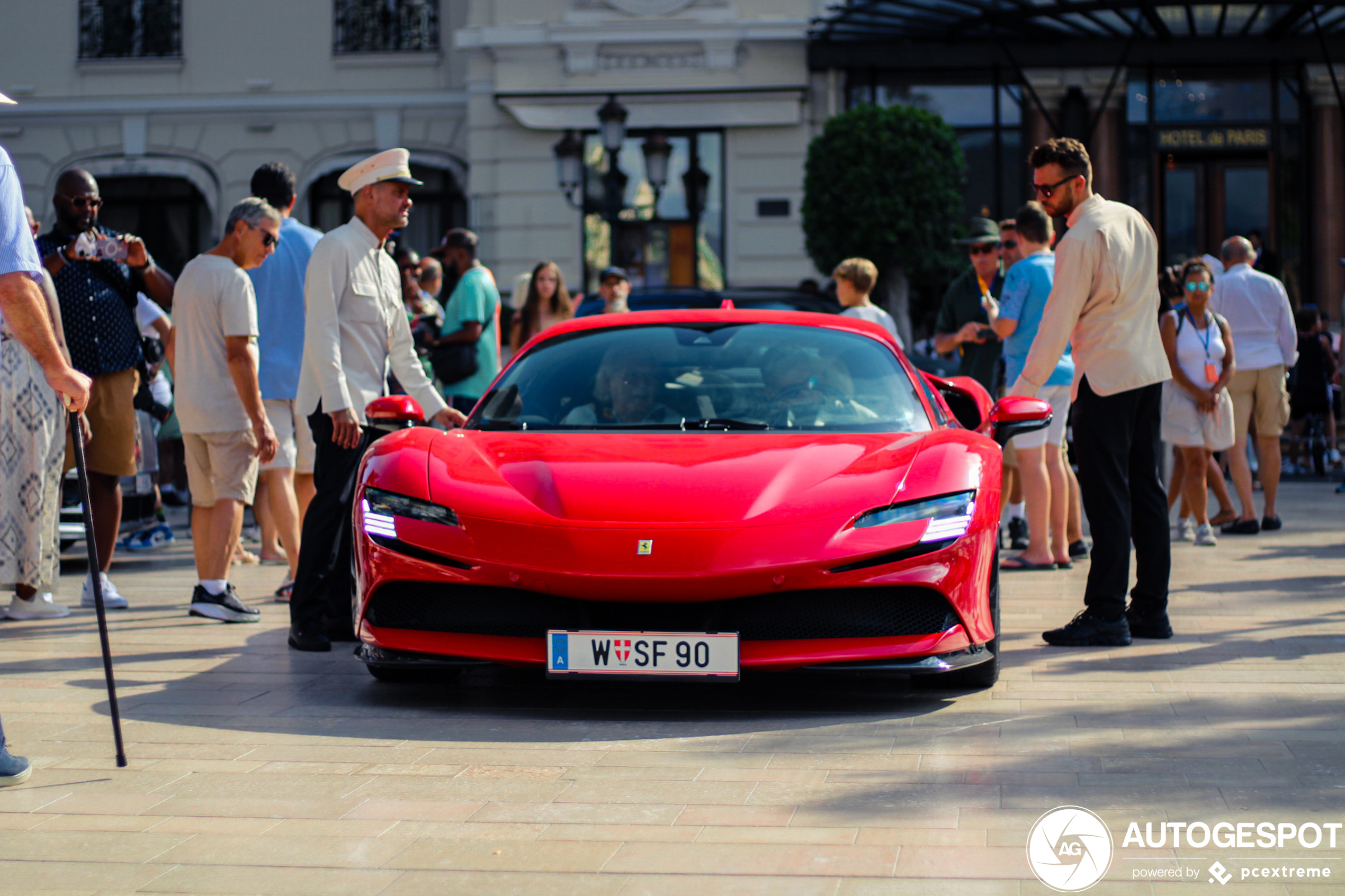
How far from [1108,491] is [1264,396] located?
5775 mm

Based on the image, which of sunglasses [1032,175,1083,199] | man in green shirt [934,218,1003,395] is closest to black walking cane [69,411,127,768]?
sunglasses [1032,175,1083,199]

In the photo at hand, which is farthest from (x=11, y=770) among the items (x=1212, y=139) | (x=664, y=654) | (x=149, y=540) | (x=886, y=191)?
(x=1212, y=139)

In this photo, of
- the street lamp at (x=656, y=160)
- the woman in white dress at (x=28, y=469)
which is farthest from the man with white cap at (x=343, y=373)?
the street lamp at (x=656, y=160)

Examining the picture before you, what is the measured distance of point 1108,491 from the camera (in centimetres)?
629

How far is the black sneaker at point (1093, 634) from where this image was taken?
629cm

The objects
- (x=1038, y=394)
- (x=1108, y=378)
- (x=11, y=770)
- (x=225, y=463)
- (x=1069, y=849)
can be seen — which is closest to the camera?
(x=1069, y=849)

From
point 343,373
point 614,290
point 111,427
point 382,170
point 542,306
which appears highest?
point 382,170

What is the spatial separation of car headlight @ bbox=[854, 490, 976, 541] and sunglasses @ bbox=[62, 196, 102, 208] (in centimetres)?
448

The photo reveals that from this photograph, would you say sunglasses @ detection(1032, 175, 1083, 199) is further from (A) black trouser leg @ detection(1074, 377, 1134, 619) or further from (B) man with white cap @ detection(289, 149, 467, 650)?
(B) man with white cap @ detection(289, 149, 467, 650)

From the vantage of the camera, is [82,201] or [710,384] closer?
[710,384]

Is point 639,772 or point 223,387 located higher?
point 223,387

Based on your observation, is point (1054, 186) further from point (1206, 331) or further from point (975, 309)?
point (1206, 331)

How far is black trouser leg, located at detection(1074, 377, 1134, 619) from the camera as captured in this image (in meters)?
6.27

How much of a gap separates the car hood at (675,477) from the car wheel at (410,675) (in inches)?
26.0
